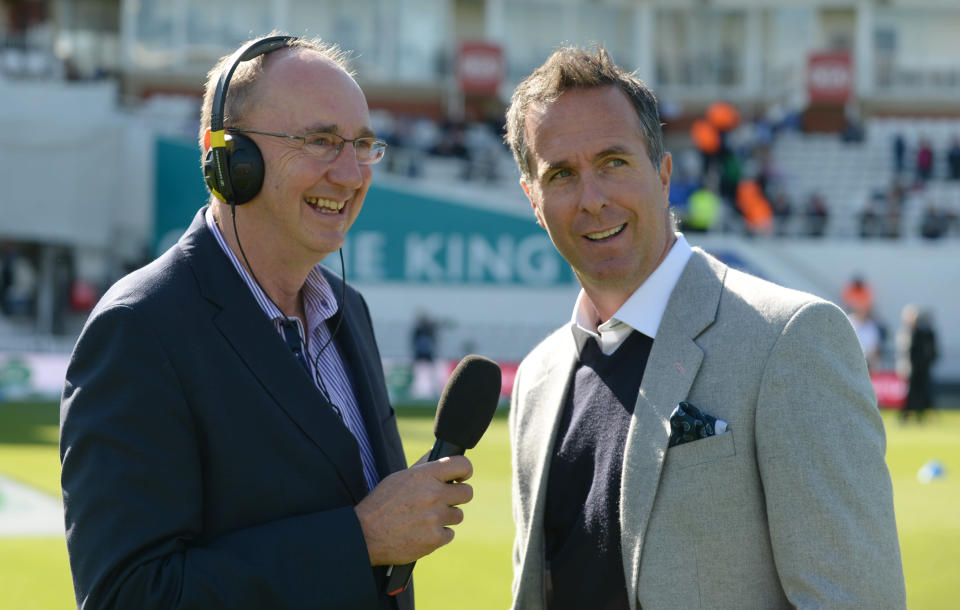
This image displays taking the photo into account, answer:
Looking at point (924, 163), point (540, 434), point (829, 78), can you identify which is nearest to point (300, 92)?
point (540, 434)

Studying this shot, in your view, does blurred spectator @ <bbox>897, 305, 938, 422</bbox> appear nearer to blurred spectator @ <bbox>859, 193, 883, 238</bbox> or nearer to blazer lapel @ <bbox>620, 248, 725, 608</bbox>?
blurred spectator @ <bbox>859, 193, 883, 238</bbox>

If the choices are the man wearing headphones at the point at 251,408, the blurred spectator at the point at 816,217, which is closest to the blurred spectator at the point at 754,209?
the blurred spectator at the point at 816,217

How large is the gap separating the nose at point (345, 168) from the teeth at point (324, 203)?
0.07 metres

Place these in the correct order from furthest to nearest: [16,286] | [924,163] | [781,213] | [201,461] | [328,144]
Result: [924,163] < [781,213] < [16,286] < [328,144] < [201,461]

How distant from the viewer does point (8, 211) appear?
28.5 meters

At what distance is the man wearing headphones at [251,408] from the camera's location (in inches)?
105

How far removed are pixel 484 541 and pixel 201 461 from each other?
7.48 m

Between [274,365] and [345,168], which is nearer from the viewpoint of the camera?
[274,365]

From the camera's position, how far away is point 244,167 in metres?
3.09

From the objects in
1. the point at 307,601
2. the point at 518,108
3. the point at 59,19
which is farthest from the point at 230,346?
the point at 59,19

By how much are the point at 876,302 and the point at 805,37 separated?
16.9 m

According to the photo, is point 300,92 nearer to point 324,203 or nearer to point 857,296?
Answer: point 324,203

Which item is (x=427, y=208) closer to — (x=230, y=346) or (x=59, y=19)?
(x=59, y=19)

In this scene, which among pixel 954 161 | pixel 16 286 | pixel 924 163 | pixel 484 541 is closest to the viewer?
pixel 484 541
